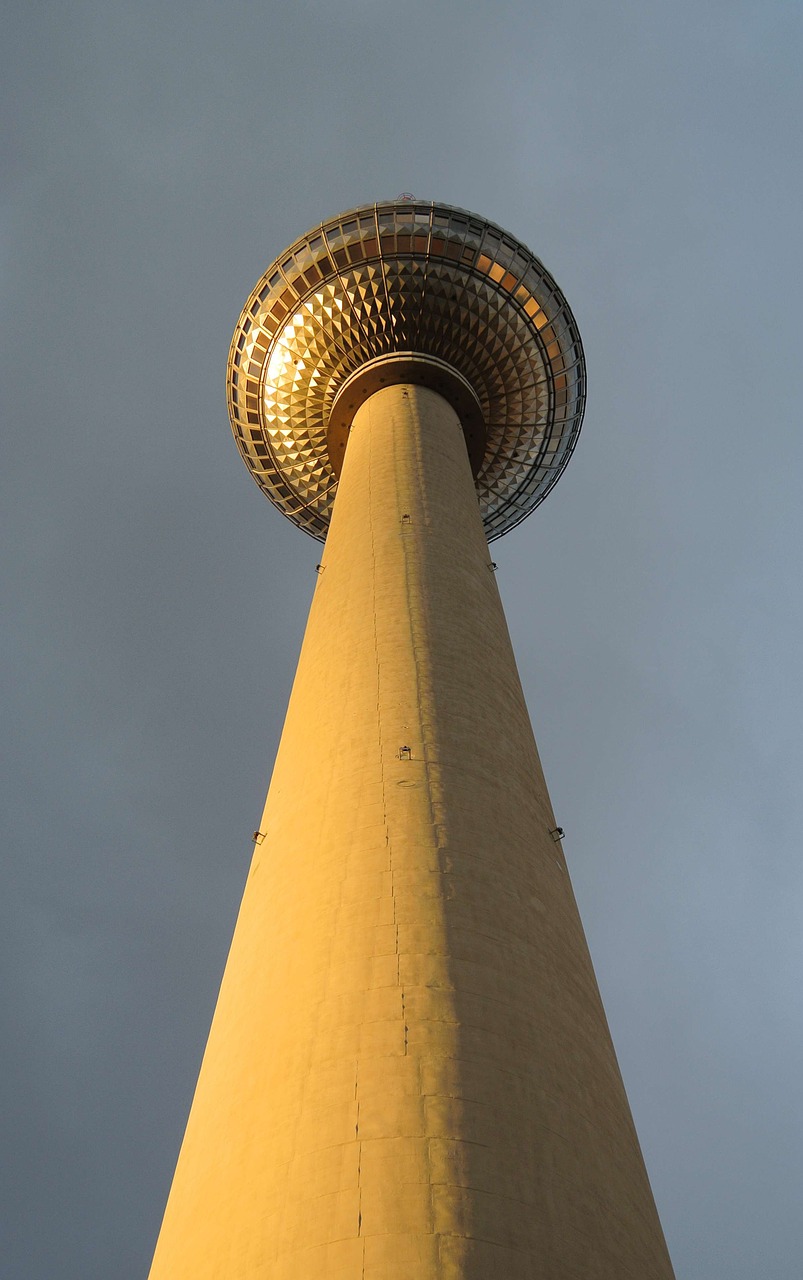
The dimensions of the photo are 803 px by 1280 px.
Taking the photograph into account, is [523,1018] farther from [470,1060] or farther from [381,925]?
[381,925]

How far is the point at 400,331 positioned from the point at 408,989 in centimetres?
1906

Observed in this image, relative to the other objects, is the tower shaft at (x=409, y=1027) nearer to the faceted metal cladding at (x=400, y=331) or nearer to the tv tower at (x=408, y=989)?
the tv tower at (x=408, y=989)

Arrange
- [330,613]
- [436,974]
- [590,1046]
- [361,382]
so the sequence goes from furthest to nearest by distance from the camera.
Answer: [361,382]
[330,613]
[590,1046]
[436,974]

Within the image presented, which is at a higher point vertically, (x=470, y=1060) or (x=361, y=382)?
(x=361, y=382)

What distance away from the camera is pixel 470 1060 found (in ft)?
28.7

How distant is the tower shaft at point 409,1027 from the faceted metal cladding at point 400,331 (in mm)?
12658

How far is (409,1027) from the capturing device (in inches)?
353

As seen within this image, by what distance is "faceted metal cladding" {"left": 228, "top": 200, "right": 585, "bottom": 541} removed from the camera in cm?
2502

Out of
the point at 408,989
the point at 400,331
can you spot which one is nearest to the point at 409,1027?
the point at 408,989

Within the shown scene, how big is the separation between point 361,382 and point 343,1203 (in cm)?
1989

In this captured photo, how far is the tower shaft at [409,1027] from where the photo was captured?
7.73 metres

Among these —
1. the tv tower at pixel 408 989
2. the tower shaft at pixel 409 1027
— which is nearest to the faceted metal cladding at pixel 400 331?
the tv tower at pixel 408 989

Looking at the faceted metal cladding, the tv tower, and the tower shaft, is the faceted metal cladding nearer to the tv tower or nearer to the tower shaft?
the tv tower

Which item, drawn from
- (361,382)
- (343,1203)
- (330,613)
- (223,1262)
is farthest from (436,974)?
(361,382)
